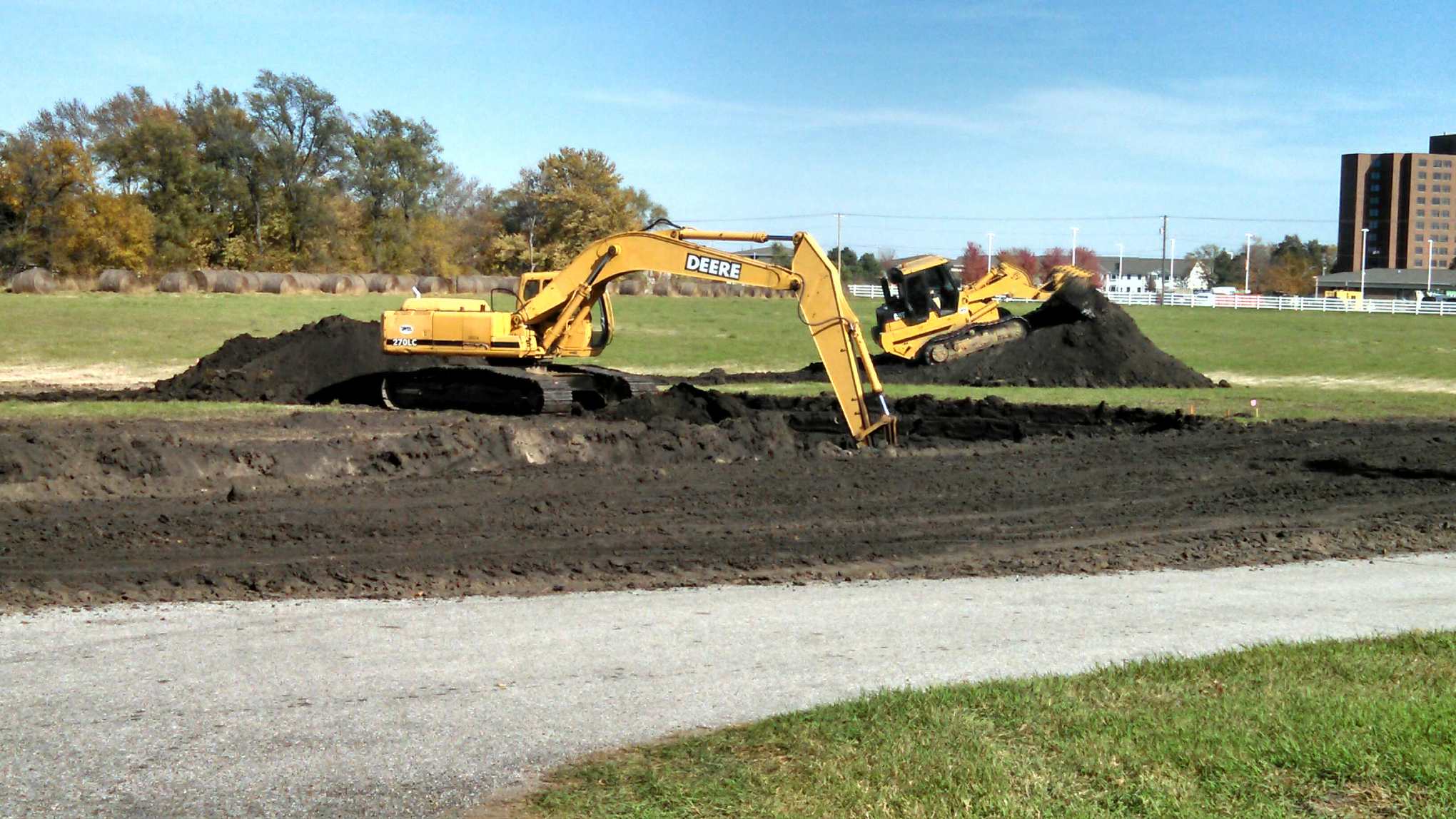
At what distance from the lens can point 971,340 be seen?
3072 centimetres

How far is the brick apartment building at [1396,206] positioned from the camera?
184m

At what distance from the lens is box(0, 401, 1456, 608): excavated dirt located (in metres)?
10.9

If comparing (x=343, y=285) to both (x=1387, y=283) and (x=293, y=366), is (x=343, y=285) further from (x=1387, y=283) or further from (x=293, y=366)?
(x=1387, y=283)

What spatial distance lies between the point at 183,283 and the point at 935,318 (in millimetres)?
36407

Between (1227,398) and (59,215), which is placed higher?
(59,215)

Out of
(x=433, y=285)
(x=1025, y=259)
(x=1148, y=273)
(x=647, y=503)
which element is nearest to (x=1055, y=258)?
(x=1025, y=259)

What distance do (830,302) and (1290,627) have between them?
9.32 metres

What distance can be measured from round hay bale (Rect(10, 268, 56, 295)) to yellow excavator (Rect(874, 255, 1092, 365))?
3484 cm

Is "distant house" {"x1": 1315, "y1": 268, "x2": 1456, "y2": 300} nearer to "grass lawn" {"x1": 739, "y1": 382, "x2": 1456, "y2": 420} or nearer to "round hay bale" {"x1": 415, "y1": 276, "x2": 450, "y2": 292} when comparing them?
"round hay bale" {"x1": 415, "y1": 276, "x2": 450, "y2": 292}

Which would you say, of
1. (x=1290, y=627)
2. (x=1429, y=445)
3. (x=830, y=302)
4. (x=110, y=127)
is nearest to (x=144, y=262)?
(x=110, y=127)

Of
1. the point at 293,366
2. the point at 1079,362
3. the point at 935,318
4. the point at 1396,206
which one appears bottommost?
the point at 1079,362

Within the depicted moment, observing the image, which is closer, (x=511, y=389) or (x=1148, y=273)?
(x=511, y=389)

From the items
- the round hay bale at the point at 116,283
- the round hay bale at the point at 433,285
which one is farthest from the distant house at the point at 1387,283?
the round hay bale at the point at 116,283

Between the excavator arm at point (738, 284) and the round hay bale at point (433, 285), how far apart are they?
39.5 m
